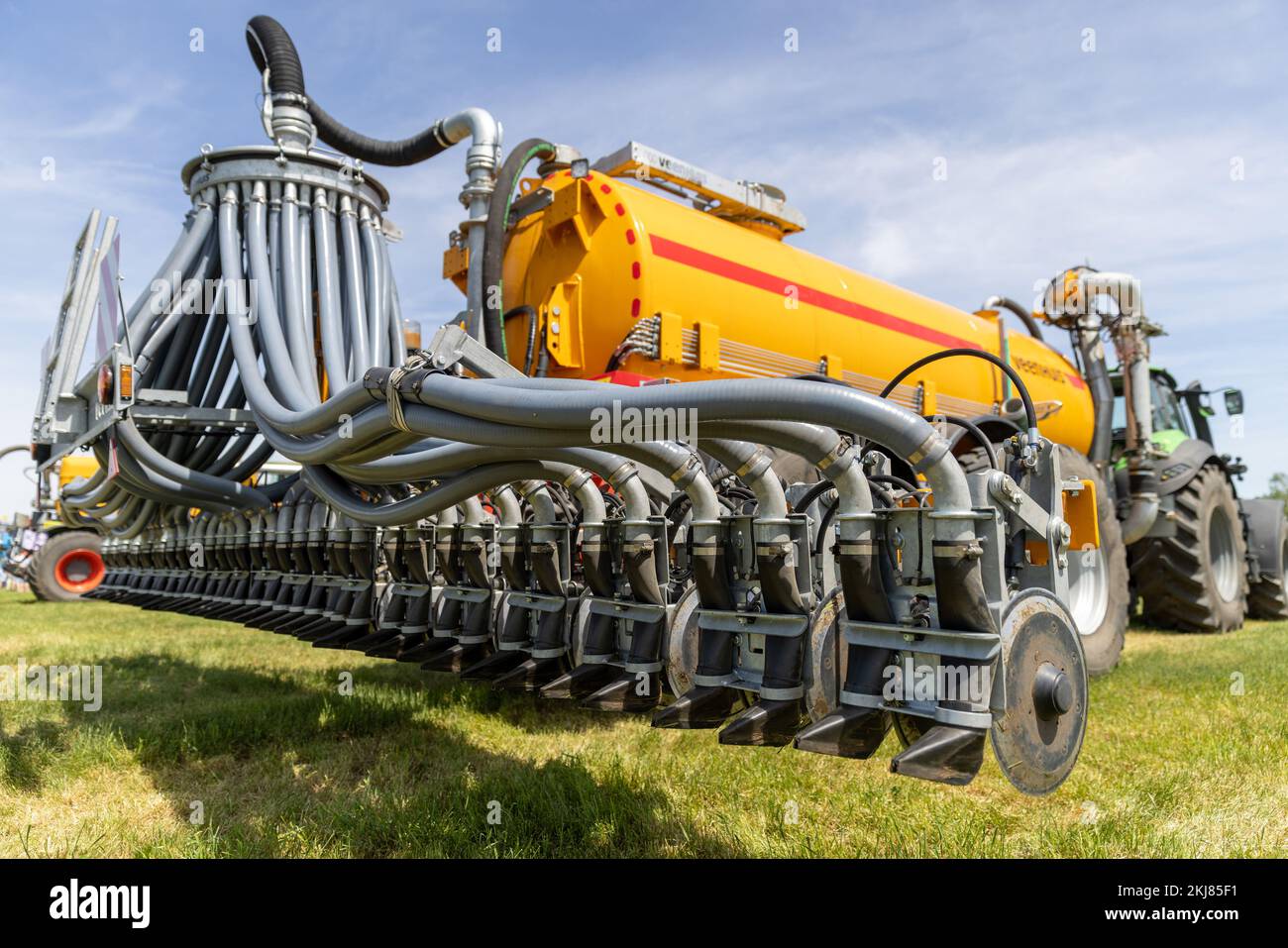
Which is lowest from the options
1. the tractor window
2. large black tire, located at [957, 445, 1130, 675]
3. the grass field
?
the grass field

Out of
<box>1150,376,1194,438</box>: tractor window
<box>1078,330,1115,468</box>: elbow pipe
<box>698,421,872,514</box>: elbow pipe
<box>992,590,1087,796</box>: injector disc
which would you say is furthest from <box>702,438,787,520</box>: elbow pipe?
<box>1150,376,1194,438</box>: tractor window

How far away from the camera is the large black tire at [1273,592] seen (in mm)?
8766

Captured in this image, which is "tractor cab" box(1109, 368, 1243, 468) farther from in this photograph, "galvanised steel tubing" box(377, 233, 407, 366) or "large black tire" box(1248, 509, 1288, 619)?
"galvanised steel tubing" box(377, 233, 407, 366)

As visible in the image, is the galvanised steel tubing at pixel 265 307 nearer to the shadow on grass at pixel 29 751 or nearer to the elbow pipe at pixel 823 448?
the shadow on grass at pixel 29 751

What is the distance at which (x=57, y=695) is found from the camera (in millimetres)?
4750

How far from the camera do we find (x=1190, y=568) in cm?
687

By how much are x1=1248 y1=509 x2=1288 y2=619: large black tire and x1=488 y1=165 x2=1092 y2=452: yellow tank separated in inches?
215

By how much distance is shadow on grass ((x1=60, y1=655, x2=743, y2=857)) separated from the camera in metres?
2.67

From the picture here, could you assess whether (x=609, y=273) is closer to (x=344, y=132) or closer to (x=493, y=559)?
(x=493, y=559)

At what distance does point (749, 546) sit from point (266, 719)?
2818 mm

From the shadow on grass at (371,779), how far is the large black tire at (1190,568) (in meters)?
5.19

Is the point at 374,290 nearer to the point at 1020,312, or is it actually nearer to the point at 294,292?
the point at 294,292

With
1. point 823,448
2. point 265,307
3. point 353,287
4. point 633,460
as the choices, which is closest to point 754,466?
point 823,448

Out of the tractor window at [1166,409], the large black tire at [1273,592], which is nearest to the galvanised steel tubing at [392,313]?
the tractor window at [1166,409]
